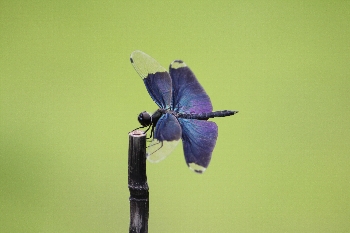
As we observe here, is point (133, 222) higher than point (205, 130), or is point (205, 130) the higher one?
point (205, 130)

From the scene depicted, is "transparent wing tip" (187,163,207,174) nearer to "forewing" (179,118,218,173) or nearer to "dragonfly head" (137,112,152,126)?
"forewing" (179,118,218,173)

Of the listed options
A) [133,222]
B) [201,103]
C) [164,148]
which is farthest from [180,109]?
[133,222]

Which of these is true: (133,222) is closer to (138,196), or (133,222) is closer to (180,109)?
(138,196)

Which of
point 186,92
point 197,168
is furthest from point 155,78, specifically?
point 197,168

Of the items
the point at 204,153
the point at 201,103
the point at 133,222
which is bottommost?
the point at 133,222

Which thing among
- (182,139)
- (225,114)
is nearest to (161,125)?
(182,139)

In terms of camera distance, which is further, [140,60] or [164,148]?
[140,60]

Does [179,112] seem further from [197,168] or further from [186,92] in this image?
[197,168]
